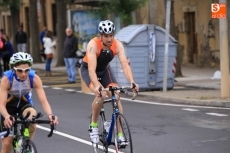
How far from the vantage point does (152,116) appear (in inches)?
612

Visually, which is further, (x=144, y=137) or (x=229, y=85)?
(x=229, y=85)

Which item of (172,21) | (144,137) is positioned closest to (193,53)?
(172,21)

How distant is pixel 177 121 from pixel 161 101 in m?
4.32

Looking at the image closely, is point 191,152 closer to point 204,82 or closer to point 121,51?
point 121,51

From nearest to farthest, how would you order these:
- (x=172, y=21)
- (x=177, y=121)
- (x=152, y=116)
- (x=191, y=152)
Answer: (x=191, y=152) < (x=177, y=121) < (x=152, y=116) < (x=172, y=21)

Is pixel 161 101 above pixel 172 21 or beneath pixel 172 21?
beneath

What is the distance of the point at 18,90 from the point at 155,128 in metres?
5.47

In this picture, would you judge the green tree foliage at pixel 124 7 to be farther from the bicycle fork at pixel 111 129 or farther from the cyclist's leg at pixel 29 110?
the cyclist's leg at pixel 29 110

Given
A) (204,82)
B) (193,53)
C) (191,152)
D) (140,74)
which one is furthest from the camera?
(193,53)

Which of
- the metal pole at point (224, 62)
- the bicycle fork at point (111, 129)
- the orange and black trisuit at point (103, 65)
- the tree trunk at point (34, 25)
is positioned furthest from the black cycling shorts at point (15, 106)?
the tree trunk at point (34, 25)

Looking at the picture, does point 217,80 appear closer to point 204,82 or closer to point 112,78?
point 204,82

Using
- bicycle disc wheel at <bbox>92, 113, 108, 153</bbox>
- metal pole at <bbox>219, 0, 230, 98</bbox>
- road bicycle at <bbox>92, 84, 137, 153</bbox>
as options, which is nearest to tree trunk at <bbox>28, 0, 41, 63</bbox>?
metal pole at <bbox>219, 0, 230, 98</bbox>

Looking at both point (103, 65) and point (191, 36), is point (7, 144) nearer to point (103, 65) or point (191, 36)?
point (103, 65)

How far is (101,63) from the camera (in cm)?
1012
